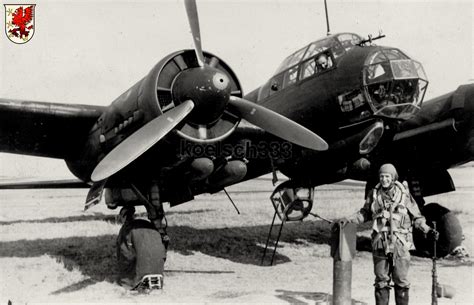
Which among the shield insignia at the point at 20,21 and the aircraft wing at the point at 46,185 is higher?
the shield insignia at the point at 20,21

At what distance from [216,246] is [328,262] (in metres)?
2.96

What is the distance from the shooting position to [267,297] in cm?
659

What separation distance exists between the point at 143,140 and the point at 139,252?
1873 mm

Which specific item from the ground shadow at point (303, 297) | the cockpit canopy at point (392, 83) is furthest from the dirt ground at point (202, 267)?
the cockpit canopy at point (392, 83)

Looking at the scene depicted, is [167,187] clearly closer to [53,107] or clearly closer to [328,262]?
[53,107]

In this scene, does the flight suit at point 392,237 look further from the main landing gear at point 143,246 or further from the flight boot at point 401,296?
the main landing gear at point 143,246

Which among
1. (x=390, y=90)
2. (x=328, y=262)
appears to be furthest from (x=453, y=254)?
(x=390, y=90)

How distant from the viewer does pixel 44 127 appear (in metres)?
7.96

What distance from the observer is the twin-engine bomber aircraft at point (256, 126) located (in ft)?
21.5

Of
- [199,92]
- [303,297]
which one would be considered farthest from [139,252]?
[199,92]

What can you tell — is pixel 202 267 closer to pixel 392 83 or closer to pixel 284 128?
pixel 284 128

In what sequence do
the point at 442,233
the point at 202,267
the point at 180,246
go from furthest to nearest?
the point at 180,246 < the point at 442,233 < the point at 202,267

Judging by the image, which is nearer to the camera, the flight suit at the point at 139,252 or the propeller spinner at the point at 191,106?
the propeller spinner at the point at 191,106

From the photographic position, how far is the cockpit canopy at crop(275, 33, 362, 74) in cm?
813
